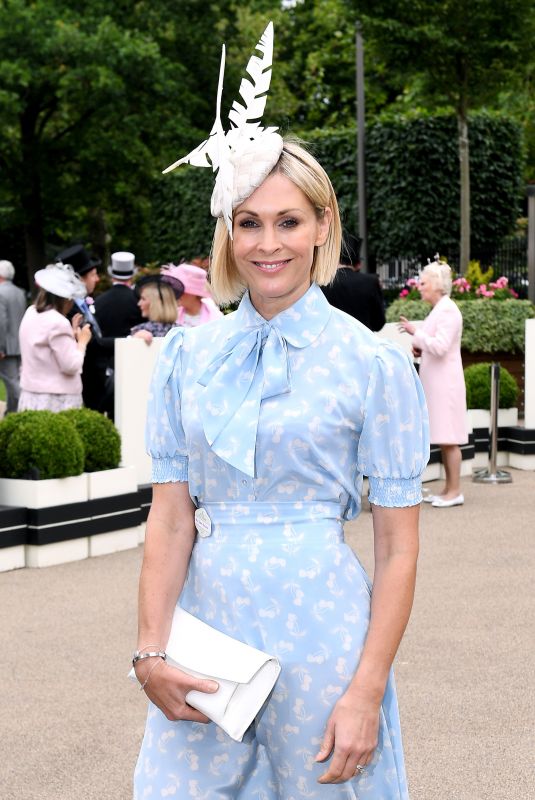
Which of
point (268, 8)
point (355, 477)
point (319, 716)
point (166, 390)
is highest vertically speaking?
point (268, 8)

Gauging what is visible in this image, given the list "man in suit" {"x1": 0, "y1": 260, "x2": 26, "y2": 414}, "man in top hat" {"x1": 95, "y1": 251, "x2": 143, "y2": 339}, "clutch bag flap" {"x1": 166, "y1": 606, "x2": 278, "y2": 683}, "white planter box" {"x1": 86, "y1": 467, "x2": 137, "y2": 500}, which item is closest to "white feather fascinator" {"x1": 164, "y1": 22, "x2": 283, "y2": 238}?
"clutch bag flap" {"x1": 166, "y1": 606, "x2": 278, "y2": 683}

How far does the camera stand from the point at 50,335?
906cm

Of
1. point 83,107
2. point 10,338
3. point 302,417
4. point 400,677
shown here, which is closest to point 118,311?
point 10,338

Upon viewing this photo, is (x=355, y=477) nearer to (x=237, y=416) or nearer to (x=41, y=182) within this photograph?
(x=237, y=416)

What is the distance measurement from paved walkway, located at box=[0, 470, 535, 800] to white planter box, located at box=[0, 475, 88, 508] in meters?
0.41

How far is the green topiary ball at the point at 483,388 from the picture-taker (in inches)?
503

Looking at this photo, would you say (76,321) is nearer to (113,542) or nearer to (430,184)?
(113,542)

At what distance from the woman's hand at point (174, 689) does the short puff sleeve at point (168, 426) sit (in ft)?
1.18

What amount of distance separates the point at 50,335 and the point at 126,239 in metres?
28.9

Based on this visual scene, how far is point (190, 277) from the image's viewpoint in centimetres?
989

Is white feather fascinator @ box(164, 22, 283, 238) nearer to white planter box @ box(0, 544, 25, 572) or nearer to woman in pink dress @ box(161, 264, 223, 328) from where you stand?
white planter box @ box(0, 544, 25, 572)

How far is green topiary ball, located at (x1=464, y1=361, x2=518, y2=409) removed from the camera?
41.9 ft

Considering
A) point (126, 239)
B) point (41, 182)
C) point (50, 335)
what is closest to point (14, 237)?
point (126, 239)

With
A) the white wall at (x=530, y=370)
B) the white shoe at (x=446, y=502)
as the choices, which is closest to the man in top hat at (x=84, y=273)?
the white shoe at (x=446, y=502)
